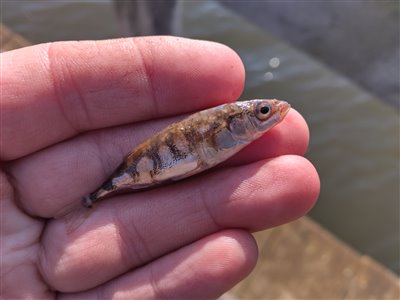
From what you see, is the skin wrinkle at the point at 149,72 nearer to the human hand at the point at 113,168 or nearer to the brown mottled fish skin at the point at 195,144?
the human hand at the point at 113,168

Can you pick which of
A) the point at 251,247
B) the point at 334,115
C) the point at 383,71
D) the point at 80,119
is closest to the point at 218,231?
the point at 251,247

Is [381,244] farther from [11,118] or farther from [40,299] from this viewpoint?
[11,118]

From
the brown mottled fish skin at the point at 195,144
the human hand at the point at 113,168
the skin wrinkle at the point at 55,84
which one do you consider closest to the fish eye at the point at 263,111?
the brown mottled fish skin at the point at 195,144

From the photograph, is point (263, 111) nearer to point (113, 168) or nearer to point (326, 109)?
point (113, 168)

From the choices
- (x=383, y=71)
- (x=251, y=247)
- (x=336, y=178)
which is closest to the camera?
(x=251, y=247)

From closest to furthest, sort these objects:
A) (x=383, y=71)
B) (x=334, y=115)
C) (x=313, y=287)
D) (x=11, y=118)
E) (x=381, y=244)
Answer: (x=11, y=118)
(x=383, y=71)
(x=313, y=287)
(x=381, y=244)
(x=334, y=115)
